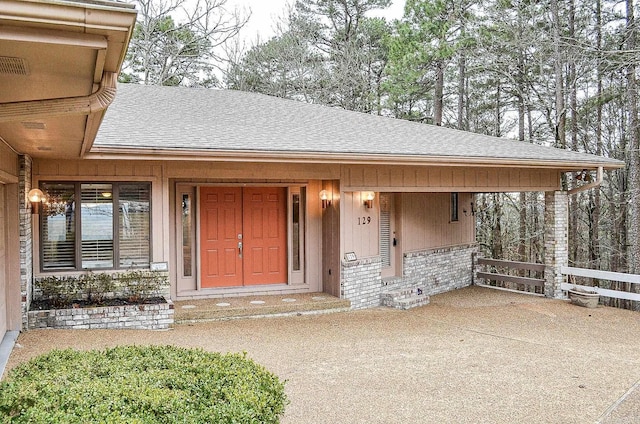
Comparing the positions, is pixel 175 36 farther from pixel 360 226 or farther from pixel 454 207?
pixel 360 226

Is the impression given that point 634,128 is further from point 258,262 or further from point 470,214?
point 258,262

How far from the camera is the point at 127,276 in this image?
25.2 ft

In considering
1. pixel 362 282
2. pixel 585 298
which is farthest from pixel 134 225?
pixel 585 298

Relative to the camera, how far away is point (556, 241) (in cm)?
1072

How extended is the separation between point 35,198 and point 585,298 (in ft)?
31.1

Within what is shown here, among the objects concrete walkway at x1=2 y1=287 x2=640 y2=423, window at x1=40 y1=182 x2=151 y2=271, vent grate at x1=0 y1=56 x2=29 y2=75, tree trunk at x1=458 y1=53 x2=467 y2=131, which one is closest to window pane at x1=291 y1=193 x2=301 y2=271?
concrete walkway at x1=2 y1=287 x2=640 y2=423

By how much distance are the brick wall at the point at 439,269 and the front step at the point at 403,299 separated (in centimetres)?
94

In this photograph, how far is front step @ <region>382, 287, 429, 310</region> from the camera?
9484 millimetres

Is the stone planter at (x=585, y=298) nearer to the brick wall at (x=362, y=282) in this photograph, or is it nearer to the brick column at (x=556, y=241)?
the brick column at (x=556, y=241)

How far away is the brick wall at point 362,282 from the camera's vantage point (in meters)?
9.15

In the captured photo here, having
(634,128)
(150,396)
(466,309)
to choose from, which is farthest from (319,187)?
(634,128)

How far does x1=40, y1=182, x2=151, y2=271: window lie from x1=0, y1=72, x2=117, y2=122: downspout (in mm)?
4806

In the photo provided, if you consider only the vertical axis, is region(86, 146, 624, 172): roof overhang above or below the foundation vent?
above

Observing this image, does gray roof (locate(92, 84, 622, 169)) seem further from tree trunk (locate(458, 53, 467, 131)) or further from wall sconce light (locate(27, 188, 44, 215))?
tree trunk (locate(458, 53, 467, 131))
